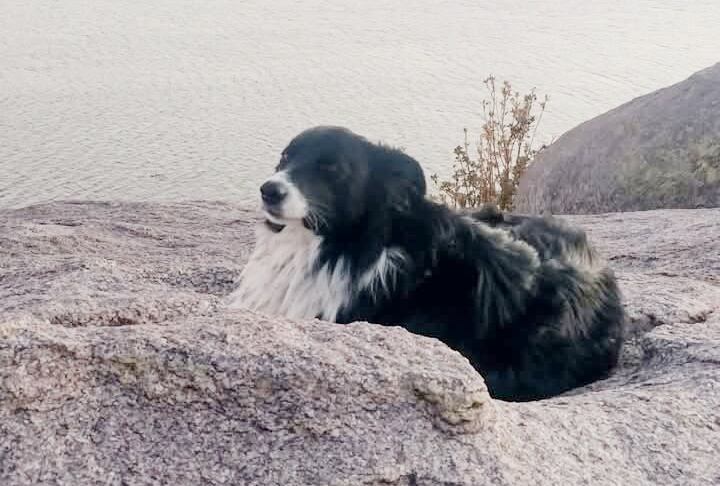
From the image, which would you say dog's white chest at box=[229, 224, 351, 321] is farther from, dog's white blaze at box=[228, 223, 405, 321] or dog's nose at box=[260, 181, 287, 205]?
dog's nose at box=[260, 181, 287, 205]

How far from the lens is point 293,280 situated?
4.12 meters

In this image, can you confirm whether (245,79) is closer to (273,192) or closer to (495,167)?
(495,167)

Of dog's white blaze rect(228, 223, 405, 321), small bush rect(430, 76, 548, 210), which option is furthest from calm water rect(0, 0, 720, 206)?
dog's white blaze rect(228, 223, 405, 321)

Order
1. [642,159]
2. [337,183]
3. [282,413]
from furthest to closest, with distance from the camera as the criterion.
A: [642,159] < [337,183] < [282,413]

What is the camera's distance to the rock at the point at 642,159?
26.2ft

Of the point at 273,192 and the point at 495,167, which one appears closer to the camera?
the point at 273,192

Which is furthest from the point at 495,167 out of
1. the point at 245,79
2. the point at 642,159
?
the point at 245,79

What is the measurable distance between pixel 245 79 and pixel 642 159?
8672 mm

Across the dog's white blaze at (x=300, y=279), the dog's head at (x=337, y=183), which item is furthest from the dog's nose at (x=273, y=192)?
the dog's white blaze at (x=300, y=279)

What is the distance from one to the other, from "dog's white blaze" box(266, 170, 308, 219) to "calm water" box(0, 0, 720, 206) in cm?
744

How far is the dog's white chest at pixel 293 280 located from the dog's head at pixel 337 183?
91mm

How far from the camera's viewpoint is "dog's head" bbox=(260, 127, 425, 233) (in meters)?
3.93

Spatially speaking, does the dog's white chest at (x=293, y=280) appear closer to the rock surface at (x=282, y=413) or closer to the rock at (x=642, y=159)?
the rock surface at (x=282, y=413)

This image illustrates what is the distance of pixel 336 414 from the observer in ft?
7.62
